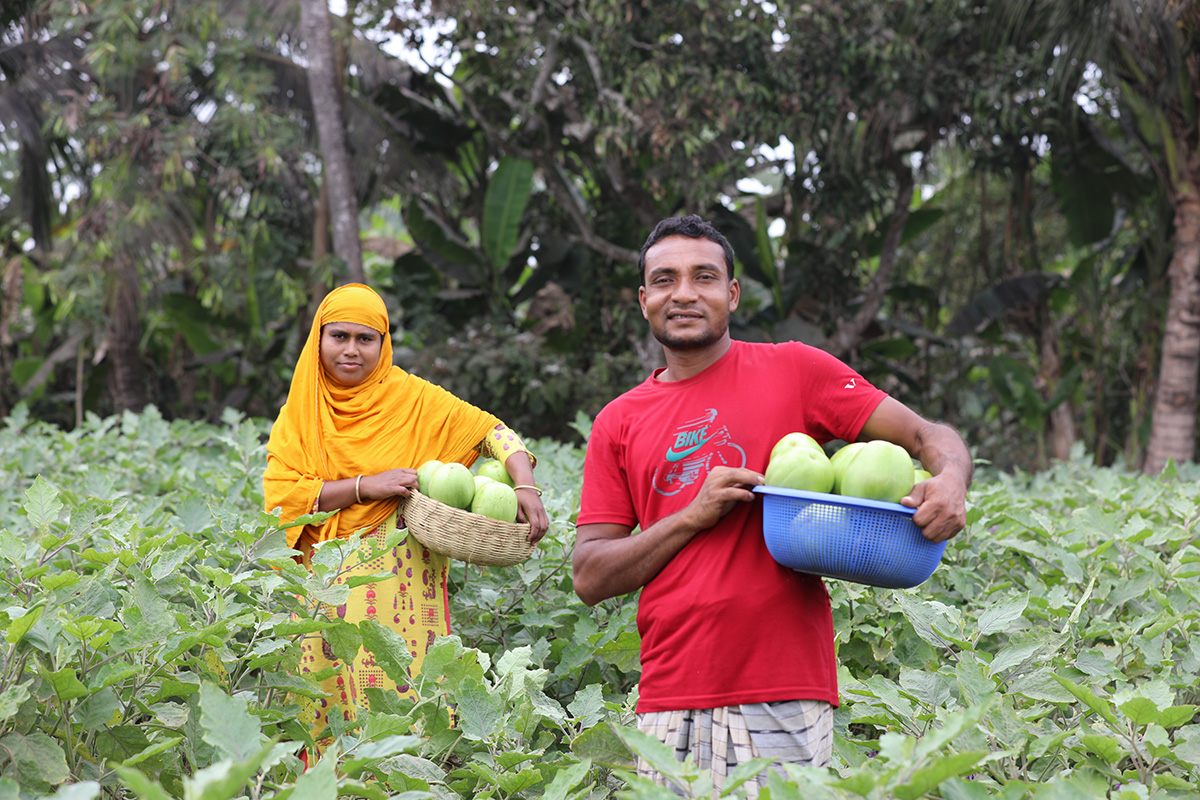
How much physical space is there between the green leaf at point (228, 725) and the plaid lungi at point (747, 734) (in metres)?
0.76

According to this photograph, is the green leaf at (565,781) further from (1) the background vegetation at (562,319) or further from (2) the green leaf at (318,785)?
(2) the green leaf at (318,785)

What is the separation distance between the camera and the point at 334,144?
8.77m

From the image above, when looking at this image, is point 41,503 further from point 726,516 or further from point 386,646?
point 726,516

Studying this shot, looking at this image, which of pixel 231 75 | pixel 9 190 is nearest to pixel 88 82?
pixel 231 75

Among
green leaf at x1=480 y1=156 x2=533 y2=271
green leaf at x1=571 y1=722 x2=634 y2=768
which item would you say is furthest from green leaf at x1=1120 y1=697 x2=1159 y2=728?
green leaf at x1=480 y1=156 x2=533 y2=271

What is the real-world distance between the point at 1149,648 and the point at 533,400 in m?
8.21

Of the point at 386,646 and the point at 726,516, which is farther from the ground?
the point at 726,516

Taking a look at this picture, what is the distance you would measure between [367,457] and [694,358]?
4.60 ft

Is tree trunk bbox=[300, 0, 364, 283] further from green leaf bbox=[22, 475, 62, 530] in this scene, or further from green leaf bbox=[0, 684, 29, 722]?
green leaf bbox=[0, 684, 29, 722]

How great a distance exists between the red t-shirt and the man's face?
8 centimetres

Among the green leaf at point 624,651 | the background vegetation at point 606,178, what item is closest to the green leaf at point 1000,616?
the green leaf at point 624,651

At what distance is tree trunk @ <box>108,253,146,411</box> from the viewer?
1106 cm

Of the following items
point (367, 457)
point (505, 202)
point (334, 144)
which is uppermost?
point (334, 144)

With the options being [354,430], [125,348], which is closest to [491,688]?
[354,430]
